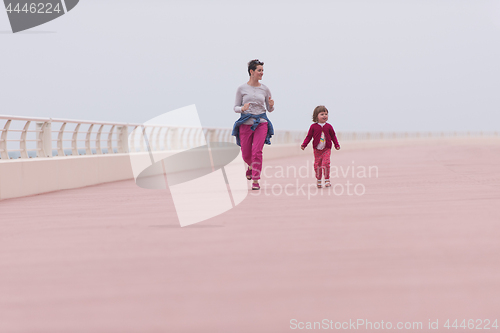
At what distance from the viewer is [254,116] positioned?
10.8m

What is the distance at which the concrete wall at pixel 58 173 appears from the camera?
11.0m

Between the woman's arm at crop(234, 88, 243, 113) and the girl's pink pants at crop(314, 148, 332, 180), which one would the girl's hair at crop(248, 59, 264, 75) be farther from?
the girl's pink pants at crop(314, 148, 332, 180)

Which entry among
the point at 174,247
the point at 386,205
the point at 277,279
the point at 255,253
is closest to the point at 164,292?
the point at 277,279

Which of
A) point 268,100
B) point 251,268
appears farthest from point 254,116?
point 251,268

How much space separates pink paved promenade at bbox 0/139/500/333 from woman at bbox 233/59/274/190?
3123mm

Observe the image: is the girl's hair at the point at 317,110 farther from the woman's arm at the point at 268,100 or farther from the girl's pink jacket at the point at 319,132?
the woman's arm at the point at 268,100

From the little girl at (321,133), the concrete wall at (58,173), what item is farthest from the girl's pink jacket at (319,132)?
the concrete wall at (58,173)

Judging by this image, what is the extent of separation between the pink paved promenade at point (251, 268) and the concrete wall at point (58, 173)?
3612mm

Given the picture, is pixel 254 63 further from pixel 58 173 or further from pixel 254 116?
pixel 58 173

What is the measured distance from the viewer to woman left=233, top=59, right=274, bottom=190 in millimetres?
10570

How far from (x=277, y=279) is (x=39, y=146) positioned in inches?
400

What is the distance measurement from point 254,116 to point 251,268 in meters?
6.83

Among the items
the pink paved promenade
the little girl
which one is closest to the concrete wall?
the pink paved promenade

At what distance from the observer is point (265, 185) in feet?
40.0
